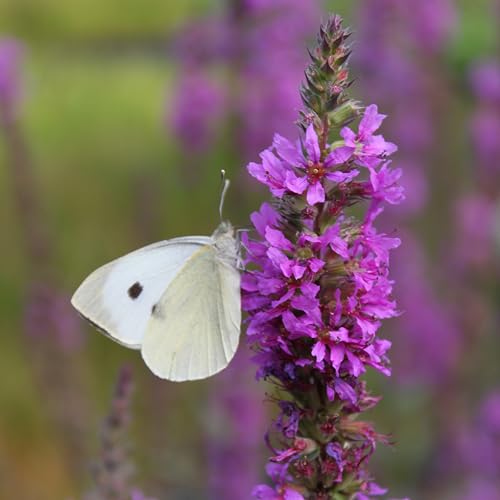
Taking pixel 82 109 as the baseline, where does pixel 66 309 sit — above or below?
below

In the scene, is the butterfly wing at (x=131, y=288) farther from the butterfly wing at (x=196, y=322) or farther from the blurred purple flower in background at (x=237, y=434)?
the blurred purple flower in background at (x=237, y=434)

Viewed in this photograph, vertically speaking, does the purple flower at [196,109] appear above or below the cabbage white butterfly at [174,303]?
above

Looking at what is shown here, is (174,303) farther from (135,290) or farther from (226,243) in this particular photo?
(226,243)

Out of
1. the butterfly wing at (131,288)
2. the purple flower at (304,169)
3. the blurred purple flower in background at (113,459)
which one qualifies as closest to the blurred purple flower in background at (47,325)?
the blurred purple flower in background at (113,459)

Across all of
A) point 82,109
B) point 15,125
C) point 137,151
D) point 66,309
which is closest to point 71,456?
point 66,309

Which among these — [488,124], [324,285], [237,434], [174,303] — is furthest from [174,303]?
[488,124]

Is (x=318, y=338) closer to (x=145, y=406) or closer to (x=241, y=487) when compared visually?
(x=241, y=487)
